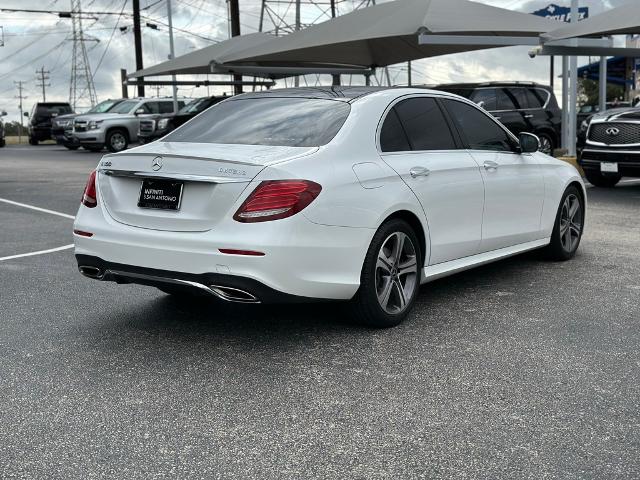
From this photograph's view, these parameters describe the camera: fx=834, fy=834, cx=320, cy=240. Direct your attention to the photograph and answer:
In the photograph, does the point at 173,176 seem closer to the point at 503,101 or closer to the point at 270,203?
the point at 270,203

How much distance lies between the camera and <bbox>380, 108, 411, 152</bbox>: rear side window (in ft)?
17.4

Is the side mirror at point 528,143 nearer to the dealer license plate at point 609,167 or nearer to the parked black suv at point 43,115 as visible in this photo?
the dealer license plate at point 609,167

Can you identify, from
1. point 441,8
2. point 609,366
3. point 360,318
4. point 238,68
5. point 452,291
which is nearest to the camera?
point 609,366

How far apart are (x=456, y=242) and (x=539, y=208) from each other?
1.43 meters

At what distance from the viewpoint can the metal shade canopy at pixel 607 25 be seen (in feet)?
47.7

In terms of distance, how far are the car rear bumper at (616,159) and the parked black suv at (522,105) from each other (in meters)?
5.15

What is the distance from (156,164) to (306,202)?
0.93m

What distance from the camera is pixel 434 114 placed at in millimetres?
5941

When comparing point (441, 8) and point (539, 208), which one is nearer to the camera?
point (539, 208)

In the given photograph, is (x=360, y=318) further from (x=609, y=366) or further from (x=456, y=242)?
(x=609, y=366)

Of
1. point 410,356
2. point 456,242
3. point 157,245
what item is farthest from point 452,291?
point 157,245

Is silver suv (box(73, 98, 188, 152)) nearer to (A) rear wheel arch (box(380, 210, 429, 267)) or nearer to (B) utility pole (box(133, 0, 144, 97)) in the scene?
(B) utility pole (box(133, 0, 144, 97))

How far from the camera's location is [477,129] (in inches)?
251

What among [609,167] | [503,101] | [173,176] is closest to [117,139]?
[503,101]
